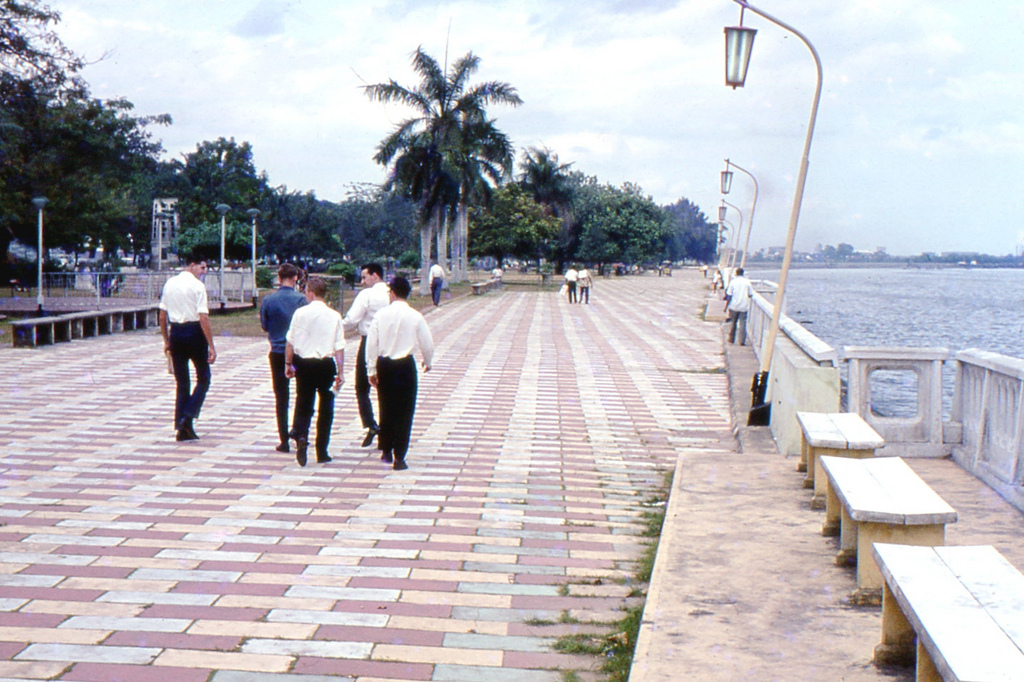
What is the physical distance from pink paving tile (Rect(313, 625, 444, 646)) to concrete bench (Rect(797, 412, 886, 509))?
106 inches

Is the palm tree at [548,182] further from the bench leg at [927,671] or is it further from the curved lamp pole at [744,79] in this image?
the bench leg at [927,671]

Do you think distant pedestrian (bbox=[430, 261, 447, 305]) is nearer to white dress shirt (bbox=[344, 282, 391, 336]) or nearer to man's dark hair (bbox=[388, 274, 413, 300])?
white dress shirt (bbox=[344, 282, 391, 336])

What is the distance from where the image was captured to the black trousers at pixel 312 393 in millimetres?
7953

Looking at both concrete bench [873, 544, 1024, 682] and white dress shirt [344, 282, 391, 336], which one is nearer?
concrete bench [873, 544, 1024, 682]

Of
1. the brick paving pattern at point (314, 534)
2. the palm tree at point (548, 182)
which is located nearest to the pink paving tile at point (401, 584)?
the brick paving pattern at point (314, 534)

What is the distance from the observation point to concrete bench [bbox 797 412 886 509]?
5.74 meters

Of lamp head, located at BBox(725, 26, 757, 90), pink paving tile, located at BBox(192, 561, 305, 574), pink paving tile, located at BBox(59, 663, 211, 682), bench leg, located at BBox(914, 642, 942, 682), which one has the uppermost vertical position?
lamp head, located at BBox(725, 26, 757, 90)

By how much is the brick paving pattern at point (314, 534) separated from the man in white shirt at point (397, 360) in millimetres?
335

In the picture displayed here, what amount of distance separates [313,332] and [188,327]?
1.33m

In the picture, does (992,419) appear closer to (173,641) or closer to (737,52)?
(737,52)

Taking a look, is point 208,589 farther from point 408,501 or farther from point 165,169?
point 165,169

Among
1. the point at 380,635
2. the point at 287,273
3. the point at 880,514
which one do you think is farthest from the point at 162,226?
the point at 880,514

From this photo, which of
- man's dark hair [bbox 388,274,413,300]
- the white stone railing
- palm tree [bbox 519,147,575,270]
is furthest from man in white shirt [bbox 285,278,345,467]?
palm tree [bbox 519,147,575,270]

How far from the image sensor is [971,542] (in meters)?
5.14
